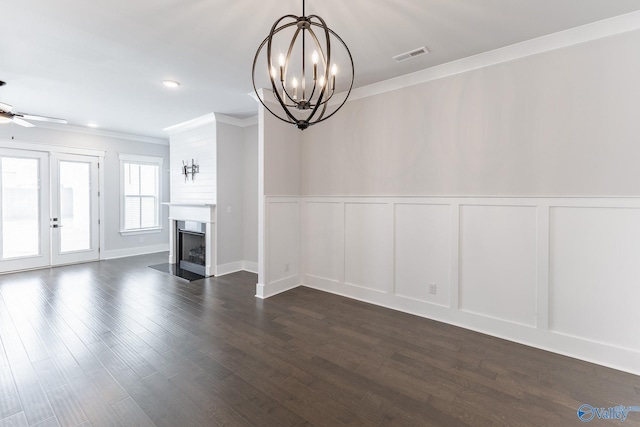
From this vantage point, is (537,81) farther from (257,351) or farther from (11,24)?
(11,24)

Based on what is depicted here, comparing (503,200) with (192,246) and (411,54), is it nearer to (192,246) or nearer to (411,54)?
(411,54)

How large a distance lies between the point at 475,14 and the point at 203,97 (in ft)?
12.2

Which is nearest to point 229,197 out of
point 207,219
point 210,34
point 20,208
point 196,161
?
point 207,219

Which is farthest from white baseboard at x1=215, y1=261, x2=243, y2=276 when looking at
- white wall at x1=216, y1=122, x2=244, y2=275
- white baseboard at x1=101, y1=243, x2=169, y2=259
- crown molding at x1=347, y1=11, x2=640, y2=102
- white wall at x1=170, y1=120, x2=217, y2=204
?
crown molding at x1=347, y1=11, x2=640, y2=102

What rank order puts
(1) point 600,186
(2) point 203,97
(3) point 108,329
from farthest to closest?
(2) point 203,97 → (3) point 108,329 → (1) point 600,186

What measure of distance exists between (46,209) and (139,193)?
179 centimetres

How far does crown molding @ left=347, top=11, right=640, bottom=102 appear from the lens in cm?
249

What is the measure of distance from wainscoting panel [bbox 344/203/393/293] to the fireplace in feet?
9.74

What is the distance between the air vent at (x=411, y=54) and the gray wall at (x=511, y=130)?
462 mm

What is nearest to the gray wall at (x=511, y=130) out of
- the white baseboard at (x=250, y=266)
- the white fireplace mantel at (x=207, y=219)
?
the white fireplace mantel at (x=207, y=219)

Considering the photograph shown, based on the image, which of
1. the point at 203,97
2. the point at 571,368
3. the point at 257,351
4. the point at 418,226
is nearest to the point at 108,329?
the point at 257,351

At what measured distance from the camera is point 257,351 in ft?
9.09

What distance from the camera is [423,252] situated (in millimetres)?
3619

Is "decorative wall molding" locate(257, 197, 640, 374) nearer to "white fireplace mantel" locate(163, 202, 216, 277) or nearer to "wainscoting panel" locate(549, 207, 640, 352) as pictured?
"wainscoting panel" locate(549, 207, 640, 352)
